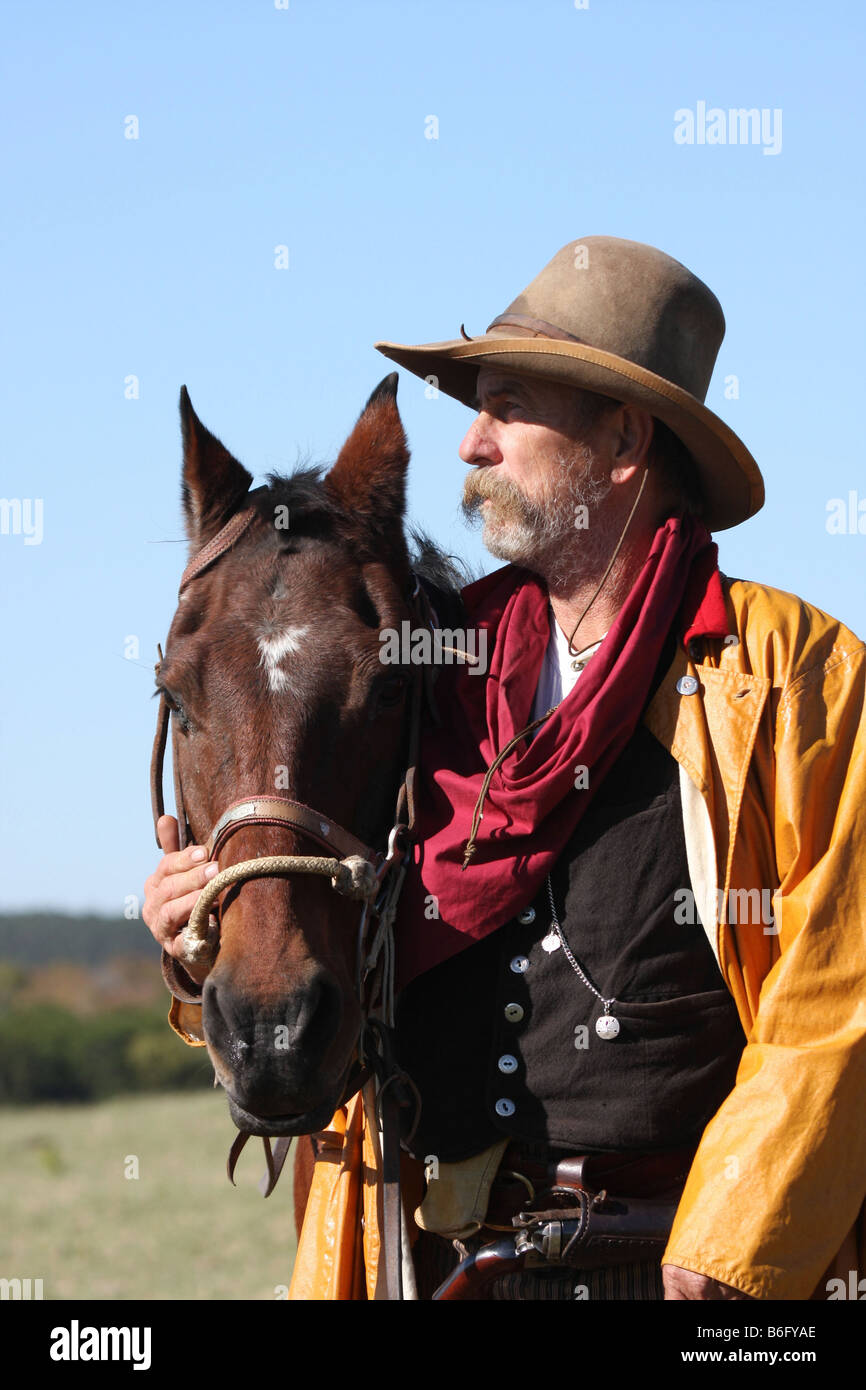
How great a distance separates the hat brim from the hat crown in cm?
11

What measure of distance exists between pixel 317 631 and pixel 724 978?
4.18ft

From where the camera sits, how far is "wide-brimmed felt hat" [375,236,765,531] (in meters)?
3.77

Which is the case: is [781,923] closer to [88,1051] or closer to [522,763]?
[522,763]

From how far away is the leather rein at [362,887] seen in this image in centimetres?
326

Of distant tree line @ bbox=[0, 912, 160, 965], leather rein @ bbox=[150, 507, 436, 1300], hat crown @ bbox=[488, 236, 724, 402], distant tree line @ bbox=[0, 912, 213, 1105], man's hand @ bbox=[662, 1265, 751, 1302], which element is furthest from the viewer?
distant tree line @ bbox=[0, 912, 160, 965]

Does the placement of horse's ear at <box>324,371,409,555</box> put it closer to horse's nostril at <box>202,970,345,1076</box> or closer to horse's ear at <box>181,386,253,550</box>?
horse's ear at <box>181,386,253,550</box>

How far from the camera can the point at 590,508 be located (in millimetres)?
3900

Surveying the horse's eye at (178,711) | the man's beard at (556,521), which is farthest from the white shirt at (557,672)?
the horse's eye at (178,711)

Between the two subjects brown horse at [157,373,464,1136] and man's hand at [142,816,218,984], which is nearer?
brown horse at [157,373,464,1136]

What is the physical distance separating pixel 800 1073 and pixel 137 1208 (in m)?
26.8

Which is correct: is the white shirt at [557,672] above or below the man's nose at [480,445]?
below

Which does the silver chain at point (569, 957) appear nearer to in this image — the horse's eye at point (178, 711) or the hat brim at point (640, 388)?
the horse's eye at point (178, 711)

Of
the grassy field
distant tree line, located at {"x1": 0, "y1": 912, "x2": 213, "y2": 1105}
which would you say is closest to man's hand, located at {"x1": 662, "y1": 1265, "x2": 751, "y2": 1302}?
the grassy field
